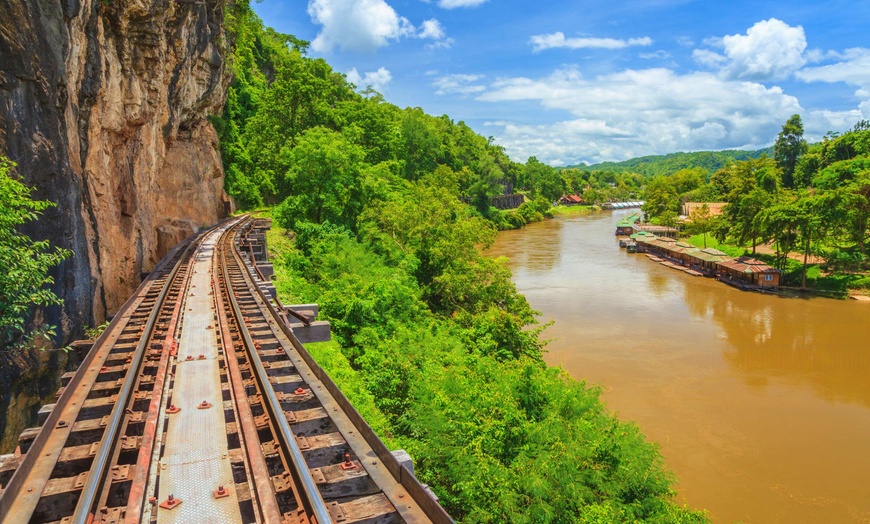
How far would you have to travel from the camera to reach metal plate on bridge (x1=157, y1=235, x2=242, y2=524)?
457cm

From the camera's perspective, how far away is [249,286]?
47.2 feet

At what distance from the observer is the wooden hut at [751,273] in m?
40.2

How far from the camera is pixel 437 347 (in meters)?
16.2

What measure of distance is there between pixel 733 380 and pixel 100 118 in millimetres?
26341

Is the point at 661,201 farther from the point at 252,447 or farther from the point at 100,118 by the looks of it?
the point at 252,447

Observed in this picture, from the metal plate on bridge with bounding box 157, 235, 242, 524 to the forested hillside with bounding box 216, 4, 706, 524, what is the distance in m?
3.96

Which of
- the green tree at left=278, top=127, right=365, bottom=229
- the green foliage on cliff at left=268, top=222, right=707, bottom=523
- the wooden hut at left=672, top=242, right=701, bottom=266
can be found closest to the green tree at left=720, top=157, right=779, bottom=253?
the wooden hut at left=672, top=242, right=701, bottom=266

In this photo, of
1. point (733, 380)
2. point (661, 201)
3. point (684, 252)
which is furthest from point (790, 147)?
point (733, 380)

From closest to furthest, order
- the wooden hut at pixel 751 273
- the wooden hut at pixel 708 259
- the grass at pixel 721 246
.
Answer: the wooden hut at pixel 751 273
the wooden hut at pixel 708 259
the grass at pixel 721 246

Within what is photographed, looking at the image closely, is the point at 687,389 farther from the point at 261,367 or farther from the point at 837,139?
the point at 837,139

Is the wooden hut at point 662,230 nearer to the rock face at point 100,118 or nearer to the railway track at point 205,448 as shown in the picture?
the rock face at point 100,118

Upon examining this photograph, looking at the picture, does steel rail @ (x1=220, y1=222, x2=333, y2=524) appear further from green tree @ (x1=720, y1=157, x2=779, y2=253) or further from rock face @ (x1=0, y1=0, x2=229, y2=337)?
green tree @ (x1=720, y1=157, x2=779, y2=253)

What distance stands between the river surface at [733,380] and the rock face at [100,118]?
1685cm

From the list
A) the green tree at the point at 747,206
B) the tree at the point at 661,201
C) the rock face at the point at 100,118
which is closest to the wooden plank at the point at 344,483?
the rock face at the point at 100,118
